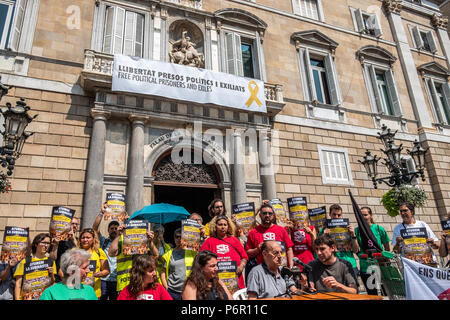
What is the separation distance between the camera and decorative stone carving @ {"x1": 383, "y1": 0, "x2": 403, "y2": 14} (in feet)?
59.4

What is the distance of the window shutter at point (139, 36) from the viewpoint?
38.3 feet

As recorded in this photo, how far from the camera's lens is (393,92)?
16359 mm

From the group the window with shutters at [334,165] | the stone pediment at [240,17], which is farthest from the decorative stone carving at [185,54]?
the window with shutters at [334,165]

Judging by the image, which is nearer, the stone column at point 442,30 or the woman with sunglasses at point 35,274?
the woman with sunglasses at point 35,274

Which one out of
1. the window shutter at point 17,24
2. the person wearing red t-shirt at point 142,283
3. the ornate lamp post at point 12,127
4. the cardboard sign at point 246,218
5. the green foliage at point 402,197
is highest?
the window shutter at point 17,24

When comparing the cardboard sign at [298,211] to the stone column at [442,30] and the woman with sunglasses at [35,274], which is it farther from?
the stone column at [442,30]

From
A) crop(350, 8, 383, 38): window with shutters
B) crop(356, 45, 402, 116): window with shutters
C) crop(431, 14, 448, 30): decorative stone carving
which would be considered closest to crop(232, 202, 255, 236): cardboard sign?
crop(356, 45, 402, 116): window with shutters

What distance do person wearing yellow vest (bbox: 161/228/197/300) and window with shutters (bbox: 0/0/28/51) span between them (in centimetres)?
889

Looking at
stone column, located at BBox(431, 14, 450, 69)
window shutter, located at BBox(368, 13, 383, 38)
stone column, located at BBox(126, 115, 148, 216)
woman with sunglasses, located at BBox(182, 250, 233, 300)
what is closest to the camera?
woman with sunglasses, located at BBox(182, 250, 233, 300)

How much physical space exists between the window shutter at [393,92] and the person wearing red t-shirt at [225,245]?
14.3m

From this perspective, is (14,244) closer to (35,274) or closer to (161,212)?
(35,274)

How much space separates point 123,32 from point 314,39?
8.89 meters

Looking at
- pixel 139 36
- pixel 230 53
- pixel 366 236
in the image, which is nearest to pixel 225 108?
pixel 230 53

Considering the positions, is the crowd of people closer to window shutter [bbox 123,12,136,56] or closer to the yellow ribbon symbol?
the yellow ribbon symbol
